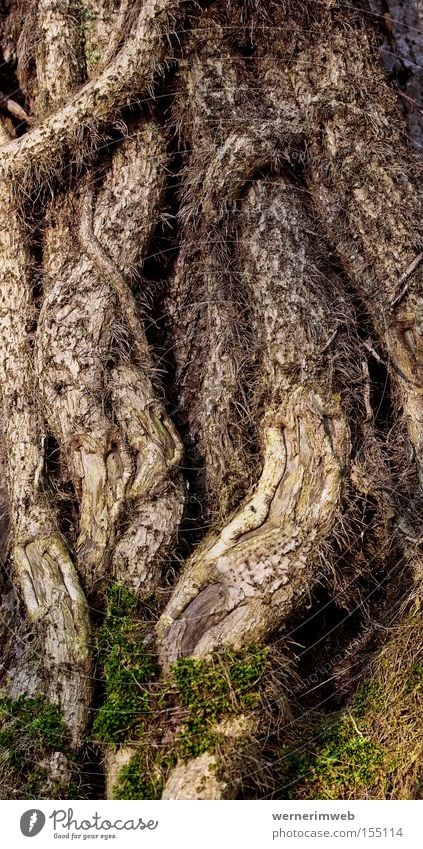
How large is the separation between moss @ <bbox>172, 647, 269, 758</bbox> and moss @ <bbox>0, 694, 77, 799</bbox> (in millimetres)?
499

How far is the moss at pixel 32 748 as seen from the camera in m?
2.79

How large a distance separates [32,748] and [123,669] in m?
0.45

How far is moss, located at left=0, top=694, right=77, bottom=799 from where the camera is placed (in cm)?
279

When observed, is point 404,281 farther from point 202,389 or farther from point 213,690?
point 213,690

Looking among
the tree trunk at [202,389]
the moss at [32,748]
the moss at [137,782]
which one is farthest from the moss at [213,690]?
the moss at [32,748]

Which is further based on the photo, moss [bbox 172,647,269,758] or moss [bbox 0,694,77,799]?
moss [bbox 0,694,77,799]

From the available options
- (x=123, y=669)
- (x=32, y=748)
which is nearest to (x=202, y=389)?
(x=123, y=669)

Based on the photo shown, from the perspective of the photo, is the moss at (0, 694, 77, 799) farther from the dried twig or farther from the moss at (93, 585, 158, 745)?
the dried twig

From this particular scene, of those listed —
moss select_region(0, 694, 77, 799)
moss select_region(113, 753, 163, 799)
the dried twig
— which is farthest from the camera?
the dried twig

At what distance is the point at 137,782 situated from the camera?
8.84 ft

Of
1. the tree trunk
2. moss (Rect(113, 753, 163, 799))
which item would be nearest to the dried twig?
the tree trunk

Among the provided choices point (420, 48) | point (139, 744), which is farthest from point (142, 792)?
point (420, 48)

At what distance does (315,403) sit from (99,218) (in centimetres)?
137

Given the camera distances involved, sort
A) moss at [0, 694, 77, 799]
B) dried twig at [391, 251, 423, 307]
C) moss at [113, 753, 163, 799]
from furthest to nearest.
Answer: dried twig at [391, 251, 423, 307] < moss at [0, 694, 77, 799] < moss at [113, 753, 163, 799]
